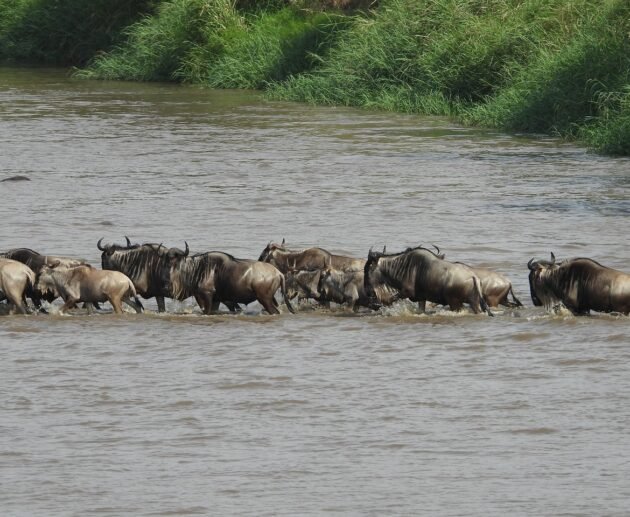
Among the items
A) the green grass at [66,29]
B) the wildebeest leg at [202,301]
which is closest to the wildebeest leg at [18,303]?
the wildebeest leg at [202,301]

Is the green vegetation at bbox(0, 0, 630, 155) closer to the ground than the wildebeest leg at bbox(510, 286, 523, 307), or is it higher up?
higher up

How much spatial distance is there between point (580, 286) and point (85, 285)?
11.8 ft

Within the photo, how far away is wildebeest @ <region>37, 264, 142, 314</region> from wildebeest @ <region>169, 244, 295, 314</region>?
415 mm

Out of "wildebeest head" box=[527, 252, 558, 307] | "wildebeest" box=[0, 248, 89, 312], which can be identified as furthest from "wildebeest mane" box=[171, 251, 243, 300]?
"wildebeest head" box=[527, 252, 558, 307]

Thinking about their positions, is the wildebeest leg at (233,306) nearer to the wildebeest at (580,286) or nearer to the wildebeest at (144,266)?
the wildebeest at (144,266)

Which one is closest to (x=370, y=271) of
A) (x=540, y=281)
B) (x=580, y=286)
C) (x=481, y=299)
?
(x=481, y=299)

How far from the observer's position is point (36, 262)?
1166 centimetres

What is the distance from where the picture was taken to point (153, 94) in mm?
31391

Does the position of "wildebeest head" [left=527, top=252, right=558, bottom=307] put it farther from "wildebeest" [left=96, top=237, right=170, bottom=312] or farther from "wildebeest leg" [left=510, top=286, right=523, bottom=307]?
"wildebeest" [left=96, top=237, right=170, bottom=312]

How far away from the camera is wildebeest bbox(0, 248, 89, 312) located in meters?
11.5

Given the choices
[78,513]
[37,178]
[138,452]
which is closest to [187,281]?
[138,452]

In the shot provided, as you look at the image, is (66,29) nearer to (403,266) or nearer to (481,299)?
(403,266)

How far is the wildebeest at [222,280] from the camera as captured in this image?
37.3ft

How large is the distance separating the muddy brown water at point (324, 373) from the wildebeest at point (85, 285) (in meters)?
0.15
